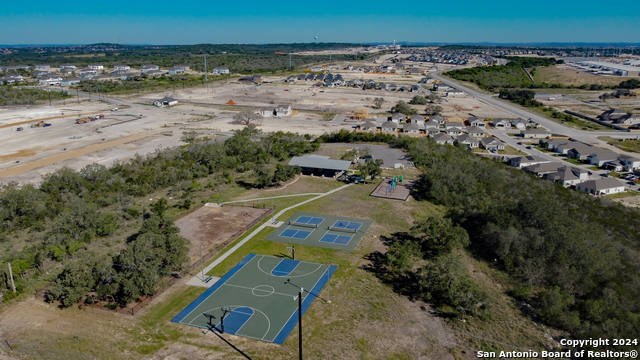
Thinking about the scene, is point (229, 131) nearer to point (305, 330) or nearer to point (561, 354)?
point (305, 330)

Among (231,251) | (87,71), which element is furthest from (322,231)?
(87,71)

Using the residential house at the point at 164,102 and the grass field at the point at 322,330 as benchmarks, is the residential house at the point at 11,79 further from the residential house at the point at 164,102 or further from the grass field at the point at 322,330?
the grass field at the point at 322,330

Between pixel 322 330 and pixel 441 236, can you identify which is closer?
pixel 322 330

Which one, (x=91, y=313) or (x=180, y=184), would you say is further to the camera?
(x=180, y=184)

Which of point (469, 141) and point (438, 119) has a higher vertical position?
point (438, 119)

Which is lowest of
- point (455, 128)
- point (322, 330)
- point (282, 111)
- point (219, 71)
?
point (322, 330)

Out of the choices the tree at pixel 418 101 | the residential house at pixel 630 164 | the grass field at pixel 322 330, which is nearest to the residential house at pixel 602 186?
the residential house at pixel 630 164

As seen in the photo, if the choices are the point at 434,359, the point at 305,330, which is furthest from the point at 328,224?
the point at 434,359

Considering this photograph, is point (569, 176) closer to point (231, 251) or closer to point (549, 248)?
point (549, 248)

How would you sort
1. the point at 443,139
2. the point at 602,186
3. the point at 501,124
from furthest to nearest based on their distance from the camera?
the point at 501,124 → the point at 443,139 → the point at 602,186
